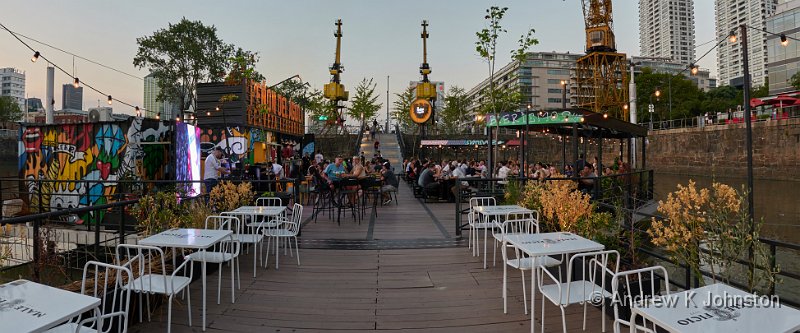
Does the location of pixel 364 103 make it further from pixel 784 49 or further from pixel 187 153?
pixel 784 49

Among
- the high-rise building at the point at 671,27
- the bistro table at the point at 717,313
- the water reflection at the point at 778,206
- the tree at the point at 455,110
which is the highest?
the high-rise building at the point at 671,27

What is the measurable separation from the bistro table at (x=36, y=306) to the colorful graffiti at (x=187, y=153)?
35.0 ft

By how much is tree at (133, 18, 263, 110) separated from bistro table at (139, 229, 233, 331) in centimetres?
3297

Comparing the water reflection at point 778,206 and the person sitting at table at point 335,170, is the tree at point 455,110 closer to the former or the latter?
the water reflection at point 778,206

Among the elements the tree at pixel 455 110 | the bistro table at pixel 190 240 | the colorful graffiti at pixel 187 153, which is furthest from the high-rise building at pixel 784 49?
the bistro table at pixel 190 240

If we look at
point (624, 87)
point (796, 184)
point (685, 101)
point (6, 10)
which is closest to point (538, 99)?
point (685, 101)

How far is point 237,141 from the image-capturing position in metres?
17.0

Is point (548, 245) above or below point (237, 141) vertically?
below

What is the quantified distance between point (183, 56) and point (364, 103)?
55.0ft

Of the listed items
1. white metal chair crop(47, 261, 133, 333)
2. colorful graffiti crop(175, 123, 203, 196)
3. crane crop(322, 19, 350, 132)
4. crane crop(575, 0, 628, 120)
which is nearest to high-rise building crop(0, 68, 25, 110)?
crane crop(322, 19, 350, 132)

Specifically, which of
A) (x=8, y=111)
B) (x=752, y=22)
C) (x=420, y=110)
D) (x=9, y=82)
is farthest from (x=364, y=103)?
(x=9, y=82)

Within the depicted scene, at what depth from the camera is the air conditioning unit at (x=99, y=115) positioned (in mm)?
12266

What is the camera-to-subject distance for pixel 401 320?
12.3ft

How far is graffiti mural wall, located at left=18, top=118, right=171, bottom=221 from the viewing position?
11430mm
